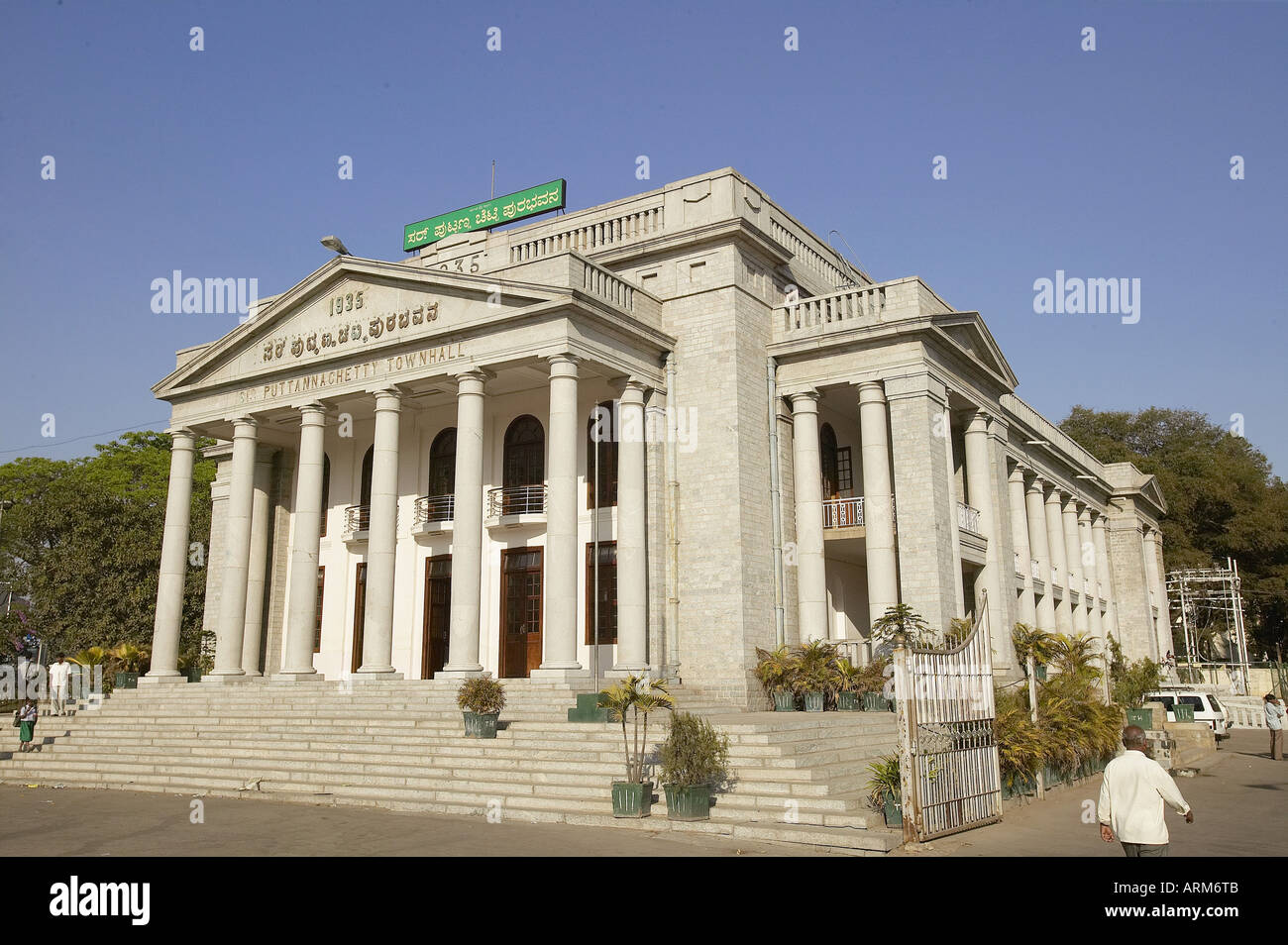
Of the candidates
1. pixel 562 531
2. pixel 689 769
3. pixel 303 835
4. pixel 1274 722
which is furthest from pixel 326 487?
pixel 1274 722

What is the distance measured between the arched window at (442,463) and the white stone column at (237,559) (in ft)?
13.3

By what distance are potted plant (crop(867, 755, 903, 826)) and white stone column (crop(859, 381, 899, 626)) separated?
8463 mm

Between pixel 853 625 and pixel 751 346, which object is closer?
pixel 751 346

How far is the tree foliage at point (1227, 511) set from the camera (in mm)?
49344

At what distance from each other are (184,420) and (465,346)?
873 centimetres

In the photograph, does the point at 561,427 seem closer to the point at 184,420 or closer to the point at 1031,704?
the point at 1031,704

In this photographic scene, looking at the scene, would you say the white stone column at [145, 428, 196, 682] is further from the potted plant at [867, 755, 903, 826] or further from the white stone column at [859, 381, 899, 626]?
the potted plant at [867, 755, 903, 826]

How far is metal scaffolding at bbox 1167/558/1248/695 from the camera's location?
1690 inches

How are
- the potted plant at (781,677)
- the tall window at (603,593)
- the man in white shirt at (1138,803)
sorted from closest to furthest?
the man in white shirt at (1138,803) → the potted plant at (781,677) → the tall window at (603,593)

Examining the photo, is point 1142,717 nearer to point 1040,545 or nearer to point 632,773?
point 1040,545

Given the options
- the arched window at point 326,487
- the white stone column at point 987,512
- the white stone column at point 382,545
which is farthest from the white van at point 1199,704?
the arched window at point 326,487

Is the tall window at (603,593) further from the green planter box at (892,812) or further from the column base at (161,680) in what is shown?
the green planter box at (892,812)

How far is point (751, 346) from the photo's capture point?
2138cm
